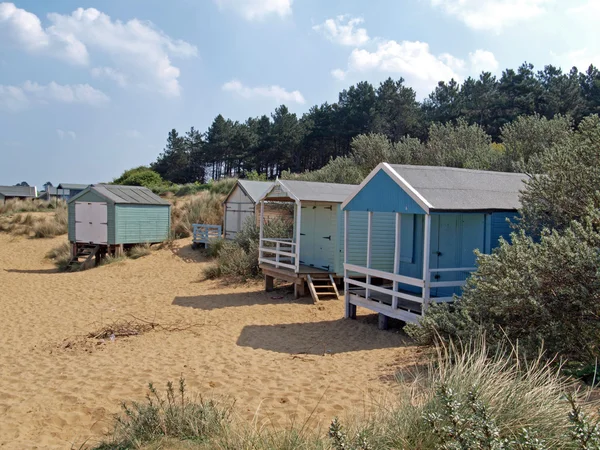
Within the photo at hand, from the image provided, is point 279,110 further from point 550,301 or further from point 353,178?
point 550,301

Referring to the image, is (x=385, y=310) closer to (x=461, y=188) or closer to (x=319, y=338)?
(x=319, y=338)

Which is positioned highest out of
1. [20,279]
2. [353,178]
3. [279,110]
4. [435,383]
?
[279,110]

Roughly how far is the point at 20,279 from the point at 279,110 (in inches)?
1399

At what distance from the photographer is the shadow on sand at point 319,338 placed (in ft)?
29.7

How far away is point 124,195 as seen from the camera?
2303 centimetres

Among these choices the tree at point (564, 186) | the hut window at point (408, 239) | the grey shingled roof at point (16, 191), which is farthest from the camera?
the grey shingled roof at point (16, 191)

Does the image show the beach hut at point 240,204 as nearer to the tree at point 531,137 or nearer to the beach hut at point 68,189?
the tree at point 531,137

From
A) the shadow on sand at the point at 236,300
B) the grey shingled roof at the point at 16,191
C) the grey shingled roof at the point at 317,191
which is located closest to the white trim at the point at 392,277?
the grey shingled roof at the point at 317,191

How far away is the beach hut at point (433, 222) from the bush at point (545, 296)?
197 centimetres

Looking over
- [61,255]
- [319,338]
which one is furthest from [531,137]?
[61,255]

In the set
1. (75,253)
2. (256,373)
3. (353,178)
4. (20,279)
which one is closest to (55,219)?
(75,253)

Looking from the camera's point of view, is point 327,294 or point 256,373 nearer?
point 256,373

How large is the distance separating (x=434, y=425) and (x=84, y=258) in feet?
73.8

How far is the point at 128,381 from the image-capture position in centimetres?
715
